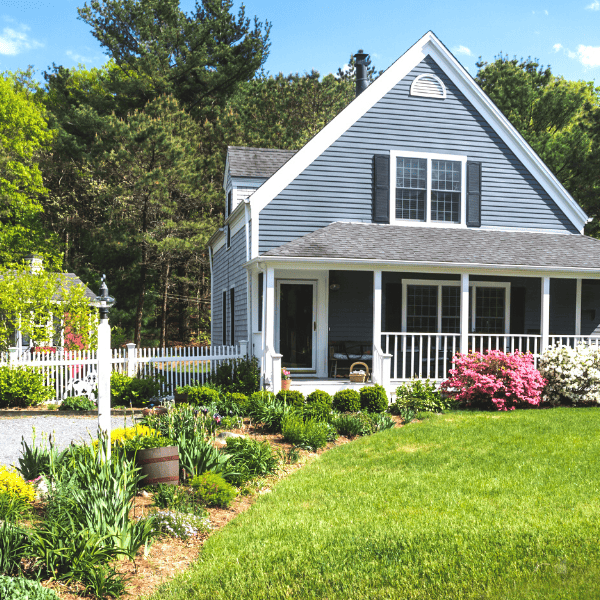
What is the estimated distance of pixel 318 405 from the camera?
33.0ft

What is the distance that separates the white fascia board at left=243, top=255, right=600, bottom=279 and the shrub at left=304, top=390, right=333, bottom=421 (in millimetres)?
2566

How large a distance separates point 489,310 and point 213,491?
1049cm

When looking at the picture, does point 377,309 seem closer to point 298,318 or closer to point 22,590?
point 298,318

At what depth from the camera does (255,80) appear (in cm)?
3102

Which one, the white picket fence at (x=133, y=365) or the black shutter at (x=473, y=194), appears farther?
the black shutter at (x=473, y=194)

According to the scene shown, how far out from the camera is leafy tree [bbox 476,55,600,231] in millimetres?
22609

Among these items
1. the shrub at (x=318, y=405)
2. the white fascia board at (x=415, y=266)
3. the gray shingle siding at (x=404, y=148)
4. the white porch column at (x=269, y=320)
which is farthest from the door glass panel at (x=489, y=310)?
the white porch column at (x=269, y=320)

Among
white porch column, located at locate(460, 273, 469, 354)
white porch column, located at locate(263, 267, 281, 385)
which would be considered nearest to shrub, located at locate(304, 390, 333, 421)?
white porch column, located at locate(263, 267, 281, 385)

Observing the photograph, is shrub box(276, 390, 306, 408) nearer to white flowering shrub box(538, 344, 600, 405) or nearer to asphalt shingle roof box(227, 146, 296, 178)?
white flowering shrub box(538, 344, 600, 405)

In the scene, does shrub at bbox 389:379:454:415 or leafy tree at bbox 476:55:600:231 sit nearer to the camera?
shrub at bbox 389:379:454:415

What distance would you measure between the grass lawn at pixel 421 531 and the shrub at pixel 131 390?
Result: 607cm

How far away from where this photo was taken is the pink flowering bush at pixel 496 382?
11.1m

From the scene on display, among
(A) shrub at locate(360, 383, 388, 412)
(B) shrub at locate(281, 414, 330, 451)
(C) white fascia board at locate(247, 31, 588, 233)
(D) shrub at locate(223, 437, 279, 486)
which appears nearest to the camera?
(D) shrub at locate(223, 437, 279, 486)

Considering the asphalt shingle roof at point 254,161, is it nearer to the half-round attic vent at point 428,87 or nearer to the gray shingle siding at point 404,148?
the gray shingle siding at point 404,148
